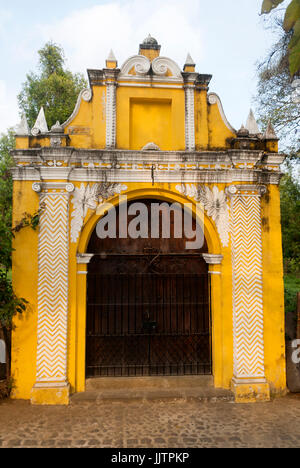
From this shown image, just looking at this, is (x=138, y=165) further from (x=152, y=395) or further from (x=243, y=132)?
(x=152, y=395)

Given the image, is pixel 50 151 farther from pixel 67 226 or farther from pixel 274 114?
pixel 274 114

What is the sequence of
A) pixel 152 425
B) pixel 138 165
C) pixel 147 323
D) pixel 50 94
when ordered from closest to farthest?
pixel 152 425 < pixel 138 165 < pixel 147 323 < pixel 50 94

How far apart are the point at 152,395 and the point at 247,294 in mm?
2474

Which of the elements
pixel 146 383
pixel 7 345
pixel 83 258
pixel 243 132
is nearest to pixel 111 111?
pixel 243 132

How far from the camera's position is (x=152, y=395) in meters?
5.43

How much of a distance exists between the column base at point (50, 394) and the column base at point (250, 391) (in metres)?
2.93

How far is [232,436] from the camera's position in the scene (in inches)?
170

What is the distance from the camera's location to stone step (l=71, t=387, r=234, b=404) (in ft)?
17.5

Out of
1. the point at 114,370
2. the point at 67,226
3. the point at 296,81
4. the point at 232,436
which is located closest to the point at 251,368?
the point at 232,436

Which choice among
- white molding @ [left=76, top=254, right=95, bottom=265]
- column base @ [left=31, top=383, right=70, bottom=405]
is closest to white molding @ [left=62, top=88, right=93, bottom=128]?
white molding @ [left=76, top=254, right=95, bottom=265]

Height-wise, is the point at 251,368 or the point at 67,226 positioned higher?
the point at 67,226

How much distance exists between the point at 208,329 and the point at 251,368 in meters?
1.02

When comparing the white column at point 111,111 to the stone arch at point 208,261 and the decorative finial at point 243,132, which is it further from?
the decorative finial at point 243,132

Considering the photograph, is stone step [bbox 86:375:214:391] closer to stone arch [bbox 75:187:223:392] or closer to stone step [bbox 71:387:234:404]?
stone step [bbox 71:387:234:404]
